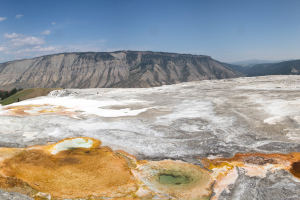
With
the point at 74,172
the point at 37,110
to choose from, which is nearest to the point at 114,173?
the point at 74,172

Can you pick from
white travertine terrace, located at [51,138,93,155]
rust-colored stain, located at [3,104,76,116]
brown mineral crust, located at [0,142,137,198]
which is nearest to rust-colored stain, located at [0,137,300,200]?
brown mineral crust, located at [0,142,137,198]

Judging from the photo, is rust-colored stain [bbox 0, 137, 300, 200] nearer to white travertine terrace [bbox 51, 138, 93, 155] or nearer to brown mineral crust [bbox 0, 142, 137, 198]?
brown mineral crust [bbox 0, 142, 137, 198]

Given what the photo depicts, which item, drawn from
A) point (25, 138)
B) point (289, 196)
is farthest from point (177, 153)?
point (25, 138)

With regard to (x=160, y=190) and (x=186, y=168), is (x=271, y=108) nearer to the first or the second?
(x=186, y=168)

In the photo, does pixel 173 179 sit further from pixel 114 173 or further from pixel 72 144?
pixel 72 144

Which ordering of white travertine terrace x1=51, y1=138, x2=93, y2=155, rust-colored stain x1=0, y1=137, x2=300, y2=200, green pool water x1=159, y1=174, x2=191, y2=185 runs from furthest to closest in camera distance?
white travertine terrace x1=51, y1=138, x2=93, y2=155 < green pool water x1=159, y1=174, x2=191, y2=185 < rust-colored stain x1=0, y1=137, x2=300, y2=200

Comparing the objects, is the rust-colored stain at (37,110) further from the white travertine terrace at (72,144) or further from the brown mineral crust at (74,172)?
the brown mineral crust at (74,172)

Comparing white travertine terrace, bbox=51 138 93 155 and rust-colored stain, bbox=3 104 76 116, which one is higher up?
rust-colored stain, bbox=3 104 76 116

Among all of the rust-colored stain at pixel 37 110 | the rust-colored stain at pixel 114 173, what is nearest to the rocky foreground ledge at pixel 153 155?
the rust-colored stain at pixel 114 173
